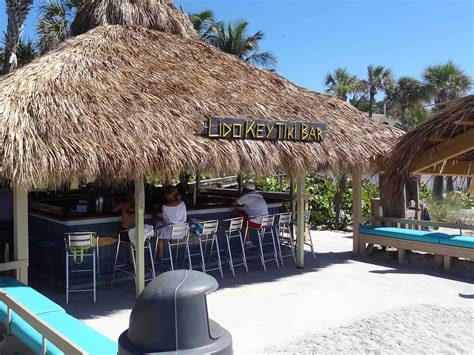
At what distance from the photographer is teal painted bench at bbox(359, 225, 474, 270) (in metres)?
8.73

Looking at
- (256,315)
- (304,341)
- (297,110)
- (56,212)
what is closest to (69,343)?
(304,341)

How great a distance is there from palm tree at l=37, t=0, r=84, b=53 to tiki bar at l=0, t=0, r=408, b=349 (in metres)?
5.63

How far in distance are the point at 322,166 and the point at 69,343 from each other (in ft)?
19.7

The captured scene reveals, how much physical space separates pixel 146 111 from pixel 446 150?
15.6ft

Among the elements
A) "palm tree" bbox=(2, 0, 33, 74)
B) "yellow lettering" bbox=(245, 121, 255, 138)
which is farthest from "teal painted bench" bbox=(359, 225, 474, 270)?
"palm tree" bbox=(2, 0, 33, 74)

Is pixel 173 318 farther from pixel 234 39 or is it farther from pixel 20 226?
pixel 234 39

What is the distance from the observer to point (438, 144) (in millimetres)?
3205

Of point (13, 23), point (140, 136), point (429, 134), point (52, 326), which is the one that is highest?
point (13, 23)

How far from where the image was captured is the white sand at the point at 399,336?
5.18 meters

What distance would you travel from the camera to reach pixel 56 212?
7988 millimetres

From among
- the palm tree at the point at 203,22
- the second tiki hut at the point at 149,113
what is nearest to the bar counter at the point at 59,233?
the second tiki hut at the point at 149,113

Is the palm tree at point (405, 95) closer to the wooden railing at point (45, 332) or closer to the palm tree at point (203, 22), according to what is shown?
the palm tree at point (203, 22)

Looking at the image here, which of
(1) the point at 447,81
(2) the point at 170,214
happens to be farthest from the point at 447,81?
(2) the point at 170,214

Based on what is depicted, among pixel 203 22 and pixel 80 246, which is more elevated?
pixel 203 22
